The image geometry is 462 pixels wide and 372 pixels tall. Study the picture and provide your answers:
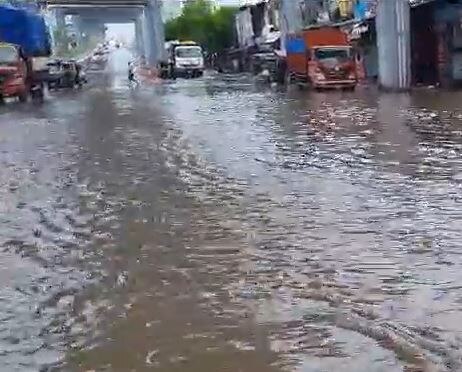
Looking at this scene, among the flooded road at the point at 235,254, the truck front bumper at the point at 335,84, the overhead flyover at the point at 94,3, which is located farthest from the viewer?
the overhead flyover at the point at 94,3

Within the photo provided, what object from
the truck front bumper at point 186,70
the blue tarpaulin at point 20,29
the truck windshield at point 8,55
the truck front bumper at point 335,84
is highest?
the blue tarpaulin at point 20,29

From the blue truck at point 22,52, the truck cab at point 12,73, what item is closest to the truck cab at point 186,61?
the blue truck at point 22,52

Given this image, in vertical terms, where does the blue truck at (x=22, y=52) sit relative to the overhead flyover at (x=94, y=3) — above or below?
below

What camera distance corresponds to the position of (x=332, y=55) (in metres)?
35.4

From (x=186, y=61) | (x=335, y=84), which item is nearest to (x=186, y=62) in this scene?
(x=186, y=61)

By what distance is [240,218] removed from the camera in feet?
31.6

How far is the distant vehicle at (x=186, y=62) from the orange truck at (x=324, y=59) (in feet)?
64.9

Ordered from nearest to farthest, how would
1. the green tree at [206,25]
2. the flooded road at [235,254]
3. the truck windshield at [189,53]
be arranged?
1. the flooded road at [235,254]
2. the truck windshield at [189,53]
3. the green tree at [206,25]

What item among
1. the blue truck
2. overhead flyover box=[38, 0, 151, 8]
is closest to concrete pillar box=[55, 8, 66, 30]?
overhead flyover box=[38, 0, 151, 8]

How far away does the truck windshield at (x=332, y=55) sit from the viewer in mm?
35125

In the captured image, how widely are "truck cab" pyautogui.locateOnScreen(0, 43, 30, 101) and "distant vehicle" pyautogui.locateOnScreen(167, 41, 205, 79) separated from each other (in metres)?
24.1

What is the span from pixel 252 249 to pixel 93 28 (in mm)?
142589

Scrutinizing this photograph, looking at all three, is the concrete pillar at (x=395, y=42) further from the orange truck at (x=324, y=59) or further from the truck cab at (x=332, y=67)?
the orange truck at (x=324, y=59)

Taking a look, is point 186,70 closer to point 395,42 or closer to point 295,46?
point 295,46
